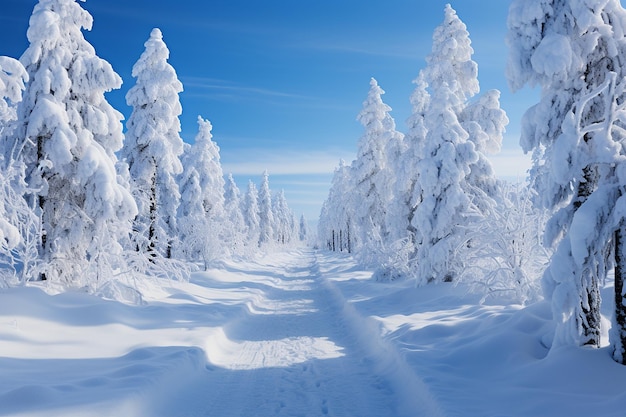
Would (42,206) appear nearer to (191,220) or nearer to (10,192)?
(10,192)

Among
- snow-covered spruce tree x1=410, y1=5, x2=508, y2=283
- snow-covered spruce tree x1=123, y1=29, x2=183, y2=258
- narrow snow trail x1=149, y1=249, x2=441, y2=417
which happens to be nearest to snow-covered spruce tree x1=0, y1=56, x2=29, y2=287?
narrow snow trail x1=149, y1=249, x2=441, y2=417

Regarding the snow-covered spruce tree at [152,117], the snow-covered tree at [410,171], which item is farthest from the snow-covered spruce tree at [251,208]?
the snow-covered tree at [410,171]

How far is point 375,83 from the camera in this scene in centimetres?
3350

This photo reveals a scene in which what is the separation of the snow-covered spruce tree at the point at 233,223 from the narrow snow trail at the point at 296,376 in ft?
84.1

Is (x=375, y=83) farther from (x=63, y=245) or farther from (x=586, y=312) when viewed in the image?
(x=586, y=312)

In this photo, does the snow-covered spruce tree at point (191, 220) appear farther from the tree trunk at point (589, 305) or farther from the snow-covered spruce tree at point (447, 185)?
the tree trunk at point (589, 305)

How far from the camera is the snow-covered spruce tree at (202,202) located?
3159 cm

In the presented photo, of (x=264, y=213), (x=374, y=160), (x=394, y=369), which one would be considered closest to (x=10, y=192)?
(x=394, y=369)

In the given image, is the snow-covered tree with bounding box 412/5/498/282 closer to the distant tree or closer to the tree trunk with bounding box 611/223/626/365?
the tree trunk with bounding box 611/223/626/365

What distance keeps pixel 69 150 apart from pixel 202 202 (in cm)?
2540

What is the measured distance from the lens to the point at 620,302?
6.04 metres

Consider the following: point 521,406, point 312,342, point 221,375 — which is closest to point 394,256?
point 312,342

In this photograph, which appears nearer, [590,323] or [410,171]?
[590,323]

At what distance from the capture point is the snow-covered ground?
227 inches
